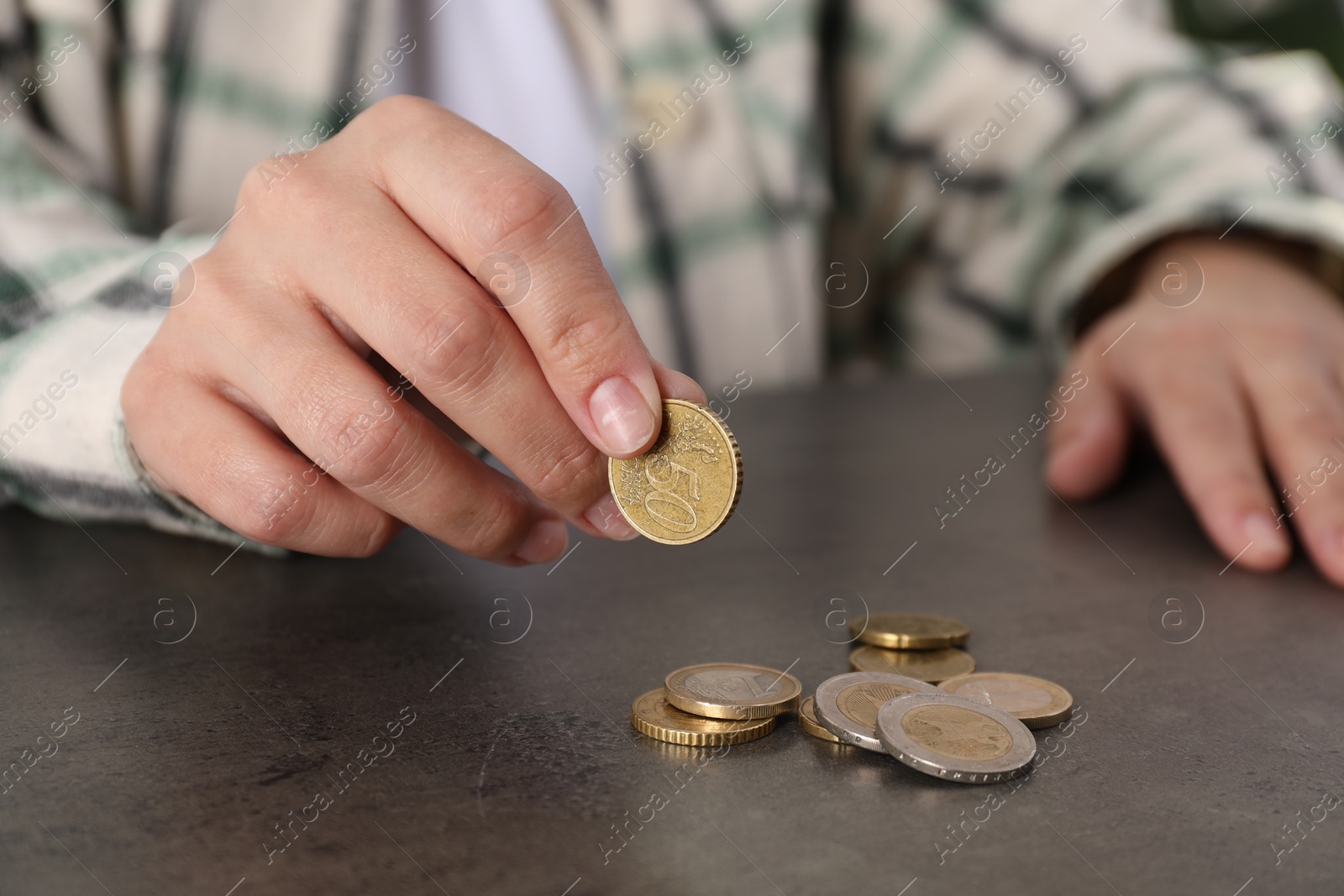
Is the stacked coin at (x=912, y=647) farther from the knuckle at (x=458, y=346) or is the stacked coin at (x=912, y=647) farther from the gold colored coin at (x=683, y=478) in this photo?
the knuckle at (x=458, y=346)

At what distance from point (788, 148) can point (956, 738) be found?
1.53 meters

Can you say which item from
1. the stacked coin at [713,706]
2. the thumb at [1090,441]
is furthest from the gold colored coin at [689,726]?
the thumb at [1090,441]

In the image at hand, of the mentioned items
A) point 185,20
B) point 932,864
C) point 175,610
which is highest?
point 185,20

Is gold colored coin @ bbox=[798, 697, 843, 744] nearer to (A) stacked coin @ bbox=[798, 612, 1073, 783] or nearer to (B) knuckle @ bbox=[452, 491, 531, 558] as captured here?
(A) stacked coin @ bbox=[798, 612, 1073, 783]

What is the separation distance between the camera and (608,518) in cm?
87

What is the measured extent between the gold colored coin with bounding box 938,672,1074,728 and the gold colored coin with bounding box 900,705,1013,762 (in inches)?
1.3

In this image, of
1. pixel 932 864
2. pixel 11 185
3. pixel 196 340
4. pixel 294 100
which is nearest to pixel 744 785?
pixel 932 864

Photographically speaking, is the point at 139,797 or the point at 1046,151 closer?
the point at 139,797

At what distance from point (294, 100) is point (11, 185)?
0.50 meters

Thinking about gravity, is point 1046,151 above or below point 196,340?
below

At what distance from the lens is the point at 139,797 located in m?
0.55

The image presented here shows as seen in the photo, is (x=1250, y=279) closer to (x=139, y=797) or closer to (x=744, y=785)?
(x=744, y=785)

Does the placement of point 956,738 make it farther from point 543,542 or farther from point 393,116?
point 393,116

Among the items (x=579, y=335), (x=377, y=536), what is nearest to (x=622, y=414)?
(x=579, y=335)
